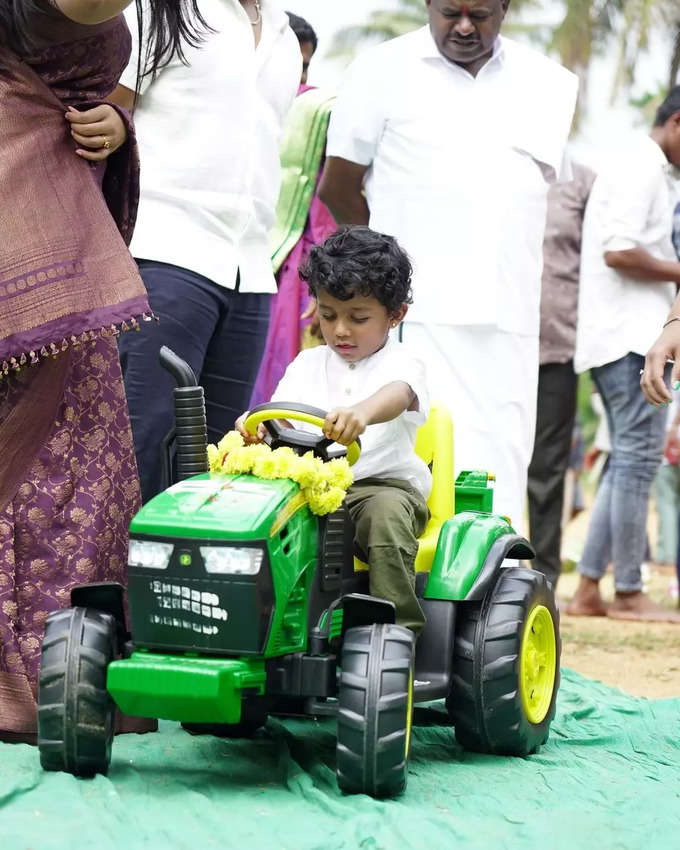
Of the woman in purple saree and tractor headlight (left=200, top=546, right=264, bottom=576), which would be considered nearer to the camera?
tractor headlight (left=200, top=546, right=264, bottom=576)

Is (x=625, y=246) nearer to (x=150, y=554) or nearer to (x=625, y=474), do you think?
(x=625, y=474)

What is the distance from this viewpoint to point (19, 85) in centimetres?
403

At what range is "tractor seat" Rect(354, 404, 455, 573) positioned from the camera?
4.48 metres

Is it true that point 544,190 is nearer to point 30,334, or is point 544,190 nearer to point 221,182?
point 221,182

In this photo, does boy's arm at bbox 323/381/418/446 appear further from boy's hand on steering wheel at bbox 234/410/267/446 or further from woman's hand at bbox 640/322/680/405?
woman's hand at bbox 640/322/680/405

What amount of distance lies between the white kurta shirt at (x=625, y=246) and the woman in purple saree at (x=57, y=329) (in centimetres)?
380

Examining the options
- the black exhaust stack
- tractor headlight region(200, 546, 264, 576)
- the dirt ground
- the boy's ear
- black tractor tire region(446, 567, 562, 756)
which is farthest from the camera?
the dirt ground

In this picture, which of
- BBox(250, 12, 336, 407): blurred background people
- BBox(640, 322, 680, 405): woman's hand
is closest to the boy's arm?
BBox(640, 322, 680, 405): woman's hand

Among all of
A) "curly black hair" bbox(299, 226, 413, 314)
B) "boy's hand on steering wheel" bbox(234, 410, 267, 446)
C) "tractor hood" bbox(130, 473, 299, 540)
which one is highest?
"curly black hair" bbox(299, 226, 413, 314)

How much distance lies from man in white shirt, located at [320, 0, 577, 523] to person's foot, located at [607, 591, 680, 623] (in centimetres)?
223

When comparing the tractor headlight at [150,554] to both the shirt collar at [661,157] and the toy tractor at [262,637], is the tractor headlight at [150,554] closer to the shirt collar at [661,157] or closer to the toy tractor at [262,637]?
the toy tractor at [262,637]

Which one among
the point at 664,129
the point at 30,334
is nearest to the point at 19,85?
the point at 30,334

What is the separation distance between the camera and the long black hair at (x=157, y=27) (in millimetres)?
3884

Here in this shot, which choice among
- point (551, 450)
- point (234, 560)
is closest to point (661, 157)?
point (551, 450)
